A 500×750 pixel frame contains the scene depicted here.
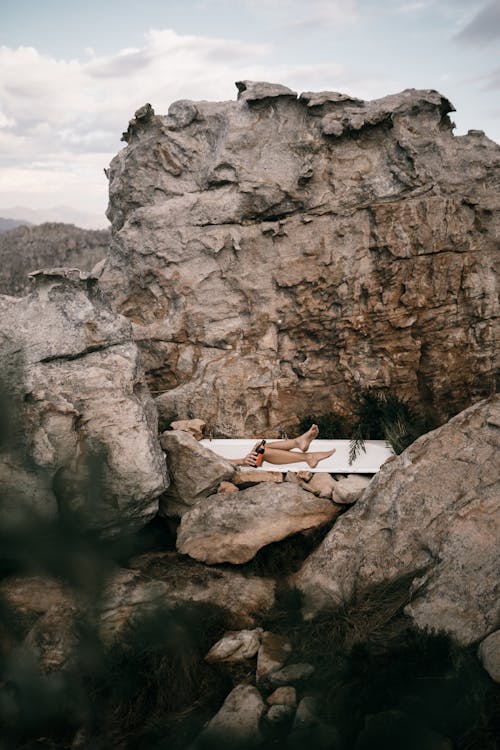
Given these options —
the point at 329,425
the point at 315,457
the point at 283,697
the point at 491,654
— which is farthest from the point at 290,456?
the point at 491,654

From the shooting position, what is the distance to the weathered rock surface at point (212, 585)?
5086mm

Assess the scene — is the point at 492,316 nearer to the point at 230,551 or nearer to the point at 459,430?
the point at 459,430

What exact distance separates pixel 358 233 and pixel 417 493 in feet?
12.9

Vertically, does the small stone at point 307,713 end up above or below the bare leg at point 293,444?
below

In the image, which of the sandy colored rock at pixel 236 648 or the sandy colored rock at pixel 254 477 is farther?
the sandy colored rock at pixel 254 477

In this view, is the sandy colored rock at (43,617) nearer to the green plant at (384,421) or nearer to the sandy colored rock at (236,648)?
the sandy colored rock at (236,648)

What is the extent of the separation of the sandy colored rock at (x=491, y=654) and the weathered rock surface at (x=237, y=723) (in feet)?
4.99

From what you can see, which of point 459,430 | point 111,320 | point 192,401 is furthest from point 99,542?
point 459,430

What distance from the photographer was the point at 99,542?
5.42 meters

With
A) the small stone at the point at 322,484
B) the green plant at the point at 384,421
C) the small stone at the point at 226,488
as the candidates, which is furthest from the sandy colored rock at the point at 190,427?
the green plant at the point at 384,421

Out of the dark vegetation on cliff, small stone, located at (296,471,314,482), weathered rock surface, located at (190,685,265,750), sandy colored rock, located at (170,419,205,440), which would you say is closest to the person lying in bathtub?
small stone, located at (296,471,314,482)

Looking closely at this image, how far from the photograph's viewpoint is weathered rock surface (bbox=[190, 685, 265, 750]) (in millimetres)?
3600

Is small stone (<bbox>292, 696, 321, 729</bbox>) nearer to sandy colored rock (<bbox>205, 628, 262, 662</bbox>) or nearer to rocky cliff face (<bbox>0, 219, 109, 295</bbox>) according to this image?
sandy colored rock (<bbox>205, 628, 262, 662</bbox>)

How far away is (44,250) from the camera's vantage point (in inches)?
971
